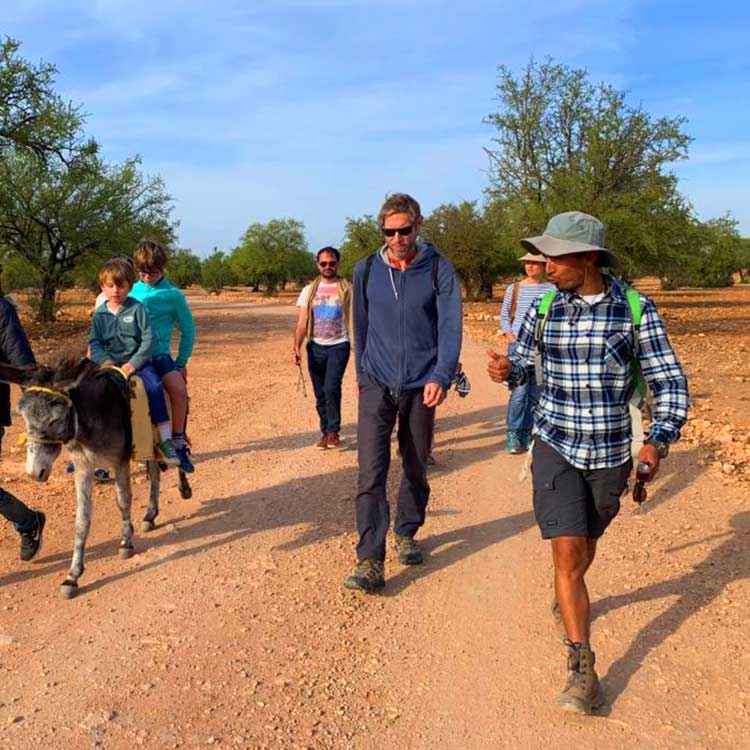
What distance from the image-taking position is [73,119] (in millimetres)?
20688

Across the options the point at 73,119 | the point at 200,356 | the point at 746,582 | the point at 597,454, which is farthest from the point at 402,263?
the point at 73,119

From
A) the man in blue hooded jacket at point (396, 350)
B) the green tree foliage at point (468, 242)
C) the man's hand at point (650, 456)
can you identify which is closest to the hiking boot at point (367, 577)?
the man in blue hooded jacket at point (396, 350)

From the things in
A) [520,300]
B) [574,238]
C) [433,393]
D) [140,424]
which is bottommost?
[140,424]

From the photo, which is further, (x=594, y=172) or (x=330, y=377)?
(x=594, y=172)

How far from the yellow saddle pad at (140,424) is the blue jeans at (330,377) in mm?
3041

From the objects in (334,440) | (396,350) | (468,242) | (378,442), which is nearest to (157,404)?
(378,442)

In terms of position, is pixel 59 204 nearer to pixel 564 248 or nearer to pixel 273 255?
pixel 564 248

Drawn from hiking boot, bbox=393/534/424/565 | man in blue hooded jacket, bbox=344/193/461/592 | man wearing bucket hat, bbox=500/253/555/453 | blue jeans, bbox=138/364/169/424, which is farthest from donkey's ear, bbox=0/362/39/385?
man wearing bucket hat, bbox=500/253/555/453

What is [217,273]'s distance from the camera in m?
81.9

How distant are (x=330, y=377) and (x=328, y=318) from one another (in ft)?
2.16

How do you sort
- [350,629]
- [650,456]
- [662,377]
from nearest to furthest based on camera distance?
[650,456]
[662,377]
[350,629]

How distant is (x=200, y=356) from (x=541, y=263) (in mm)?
12663

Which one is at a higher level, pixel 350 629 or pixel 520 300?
pixel 520 300

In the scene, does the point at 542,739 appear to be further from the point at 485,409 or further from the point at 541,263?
the point at 485,409
